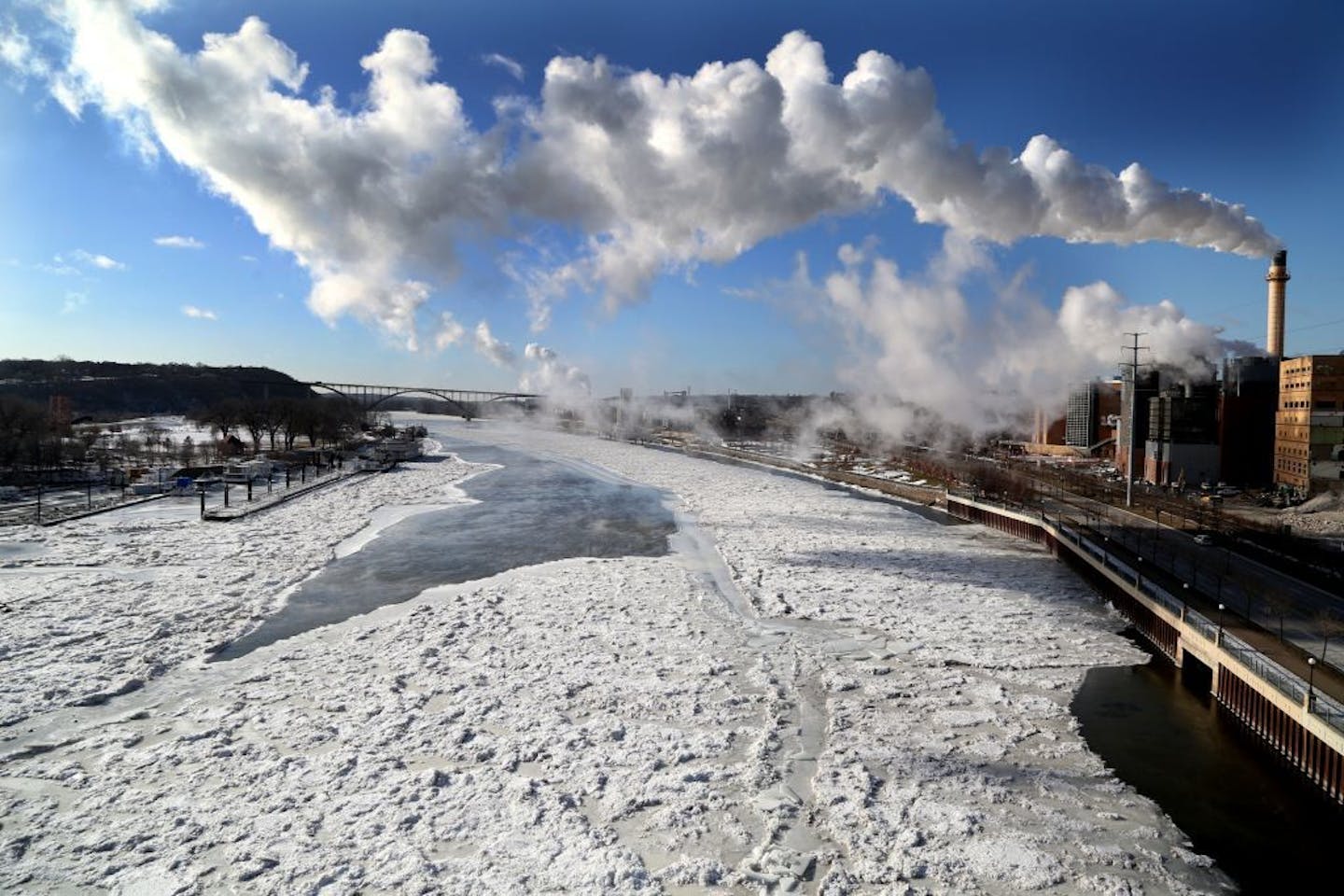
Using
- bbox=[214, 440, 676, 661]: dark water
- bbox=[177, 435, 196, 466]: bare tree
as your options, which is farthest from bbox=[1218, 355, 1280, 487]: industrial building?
bbox=[177, 435, 196, 466]: bare tree

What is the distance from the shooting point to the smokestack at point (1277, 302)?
28531 millimetres

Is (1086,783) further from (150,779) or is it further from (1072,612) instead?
(150,779)

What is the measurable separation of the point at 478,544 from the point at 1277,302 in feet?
105

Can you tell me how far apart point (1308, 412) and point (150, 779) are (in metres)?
31.9

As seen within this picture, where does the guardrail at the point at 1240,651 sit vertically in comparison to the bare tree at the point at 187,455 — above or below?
below

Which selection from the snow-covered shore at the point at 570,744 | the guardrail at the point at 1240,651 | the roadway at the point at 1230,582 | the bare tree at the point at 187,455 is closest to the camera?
the snow-covered shore at the point at 570,744

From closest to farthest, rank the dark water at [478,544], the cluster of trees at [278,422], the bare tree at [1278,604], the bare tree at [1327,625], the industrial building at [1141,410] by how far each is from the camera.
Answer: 1. the bare tree at [1327,625]
2. the bare tree at [1278,604]
3. the dark water at [478,544]
4. the industrial building at [1141,410]
5. the cluster of trees at [278,422]

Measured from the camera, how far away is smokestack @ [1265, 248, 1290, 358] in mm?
28531

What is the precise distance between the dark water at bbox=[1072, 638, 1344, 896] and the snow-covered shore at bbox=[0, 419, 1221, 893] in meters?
0.35

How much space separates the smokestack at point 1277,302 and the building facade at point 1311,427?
3293mm

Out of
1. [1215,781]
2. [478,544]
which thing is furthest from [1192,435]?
[478,544]

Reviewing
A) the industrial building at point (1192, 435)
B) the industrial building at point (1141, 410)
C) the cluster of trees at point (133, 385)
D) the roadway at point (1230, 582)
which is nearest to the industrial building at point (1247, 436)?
the industrial building at point (1192, 435)

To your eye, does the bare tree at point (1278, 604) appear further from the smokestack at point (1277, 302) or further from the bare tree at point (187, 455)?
the bare tree at point (187, 455)

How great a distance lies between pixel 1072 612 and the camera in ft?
42.1
